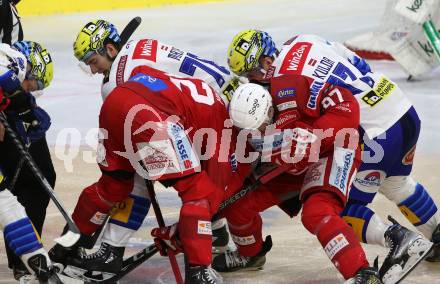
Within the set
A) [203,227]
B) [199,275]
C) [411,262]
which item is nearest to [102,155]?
[203,227]

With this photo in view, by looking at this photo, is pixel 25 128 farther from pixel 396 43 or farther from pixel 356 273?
pixel 396 43

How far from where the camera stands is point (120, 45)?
18.0ft

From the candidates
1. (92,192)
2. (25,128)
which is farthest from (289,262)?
(25,128)

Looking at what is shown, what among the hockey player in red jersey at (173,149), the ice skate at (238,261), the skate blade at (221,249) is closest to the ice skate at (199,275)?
the hockey player in red jersey at (173,149)

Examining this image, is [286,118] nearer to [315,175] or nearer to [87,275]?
[315,175]

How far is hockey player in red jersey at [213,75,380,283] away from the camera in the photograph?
4.27 m

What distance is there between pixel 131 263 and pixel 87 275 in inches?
8.2

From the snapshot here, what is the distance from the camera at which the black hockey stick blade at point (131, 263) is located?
4.80 meters

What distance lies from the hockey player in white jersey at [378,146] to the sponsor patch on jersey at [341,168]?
247 mm

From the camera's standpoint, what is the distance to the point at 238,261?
5.09 metres

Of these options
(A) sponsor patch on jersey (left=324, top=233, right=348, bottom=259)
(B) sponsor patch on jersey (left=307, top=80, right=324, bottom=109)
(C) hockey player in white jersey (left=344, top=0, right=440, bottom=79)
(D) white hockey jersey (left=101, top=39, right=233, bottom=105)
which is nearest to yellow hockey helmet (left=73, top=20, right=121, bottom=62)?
(D) white hockey jersey (left=101, top=39, right=233, bottom=105)

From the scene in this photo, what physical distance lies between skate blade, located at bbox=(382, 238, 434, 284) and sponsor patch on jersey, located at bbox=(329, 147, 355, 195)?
0.41 metres

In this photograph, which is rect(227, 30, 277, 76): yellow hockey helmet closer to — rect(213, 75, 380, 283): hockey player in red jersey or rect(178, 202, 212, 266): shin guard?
rect(213, 75, 380, 283): hockey player in red jersey

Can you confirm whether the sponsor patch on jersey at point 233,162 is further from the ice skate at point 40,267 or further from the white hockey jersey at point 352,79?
the ice skate at point 40,267
